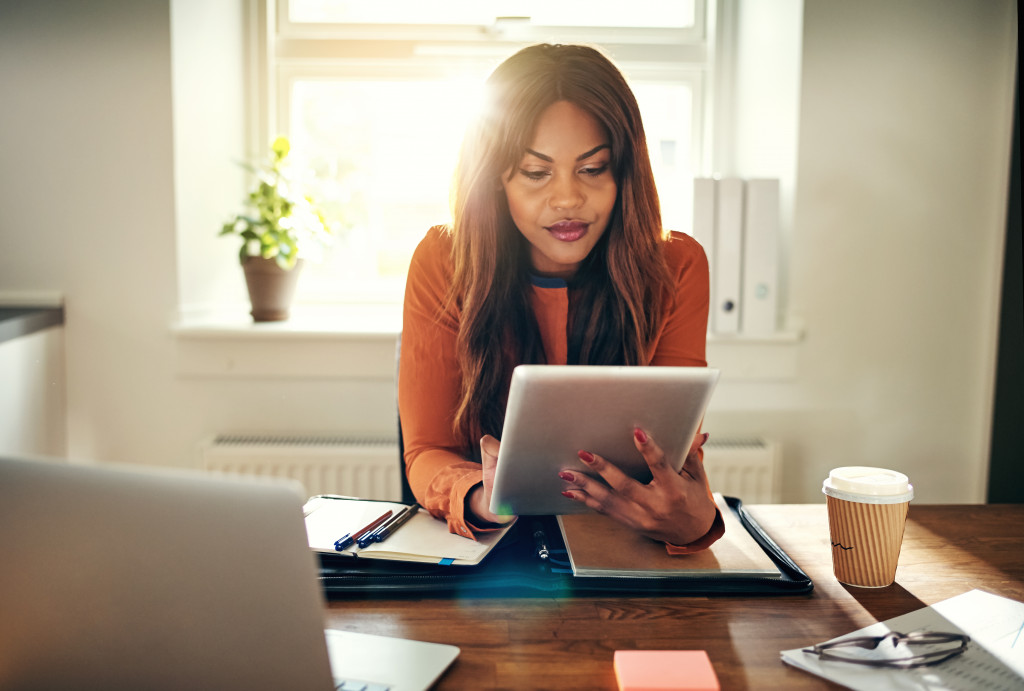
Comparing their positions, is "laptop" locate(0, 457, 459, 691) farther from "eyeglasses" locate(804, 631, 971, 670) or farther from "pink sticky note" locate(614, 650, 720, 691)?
"eyeglasses" locate(804, 631, 971, 670)

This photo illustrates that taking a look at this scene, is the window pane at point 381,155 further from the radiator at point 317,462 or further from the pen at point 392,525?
the pen at point 392,525

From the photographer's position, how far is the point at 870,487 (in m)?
0.79

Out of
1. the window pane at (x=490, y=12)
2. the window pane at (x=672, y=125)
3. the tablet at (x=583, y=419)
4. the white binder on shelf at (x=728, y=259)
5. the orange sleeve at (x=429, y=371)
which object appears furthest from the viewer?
the window pane at (x=672, y=125)

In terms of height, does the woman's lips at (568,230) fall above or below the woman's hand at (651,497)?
above

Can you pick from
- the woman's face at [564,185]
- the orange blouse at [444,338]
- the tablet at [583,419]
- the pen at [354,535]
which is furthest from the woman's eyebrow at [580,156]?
the pen at [354,535]

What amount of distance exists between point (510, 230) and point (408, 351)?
0.27 m

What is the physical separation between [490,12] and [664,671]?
1999mm

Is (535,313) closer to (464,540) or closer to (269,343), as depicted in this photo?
(464,540)

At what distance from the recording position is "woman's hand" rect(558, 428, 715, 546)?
821 millimetres

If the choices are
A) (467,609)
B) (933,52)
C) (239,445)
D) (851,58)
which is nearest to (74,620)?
(467,609)

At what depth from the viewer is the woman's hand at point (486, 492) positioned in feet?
2.91

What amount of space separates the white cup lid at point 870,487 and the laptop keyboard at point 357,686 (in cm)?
49

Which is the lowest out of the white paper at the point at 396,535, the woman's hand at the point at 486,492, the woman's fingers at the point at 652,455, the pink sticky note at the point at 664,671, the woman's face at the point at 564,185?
the white paper at the point at 396,535

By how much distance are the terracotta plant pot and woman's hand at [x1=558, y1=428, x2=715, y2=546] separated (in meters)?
1.39
